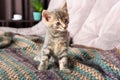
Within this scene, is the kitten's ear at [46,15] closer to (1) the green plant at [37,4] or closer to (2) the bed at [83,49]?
(2) the bed at [83,49]

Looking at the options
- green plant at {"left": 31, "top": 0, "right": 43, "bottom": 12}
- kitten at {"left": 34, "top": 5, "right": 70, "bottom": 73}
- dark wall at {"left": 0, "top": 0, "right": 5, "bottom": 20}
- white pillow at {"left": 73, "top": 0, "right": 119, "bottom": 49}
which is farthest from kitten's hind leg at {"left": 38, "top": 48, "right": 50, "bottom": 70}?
dark wall at {"left": 0, "top": 0, "right": 5, "bottom": 20}

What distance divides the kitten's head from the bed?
0.17 metres

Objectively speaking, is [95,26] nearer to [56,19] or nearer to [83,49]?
[83,49]

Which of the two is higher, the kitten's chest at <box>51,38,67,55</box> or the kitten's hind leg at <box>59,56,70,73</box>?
the kitten's chest at <box>51,38,67,55</box>

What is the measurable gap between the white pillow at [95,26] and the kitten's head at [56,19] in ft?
2.10

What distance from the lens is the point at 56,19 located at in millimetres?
833

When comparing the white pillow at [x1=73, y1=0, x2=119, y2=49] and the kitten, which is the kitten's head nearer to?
the kitten

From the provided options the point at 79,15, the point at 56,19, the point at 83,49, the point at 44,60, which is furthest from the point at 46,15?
the point at 79,15

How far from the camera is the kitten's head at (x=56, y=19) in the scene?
834 millimetres

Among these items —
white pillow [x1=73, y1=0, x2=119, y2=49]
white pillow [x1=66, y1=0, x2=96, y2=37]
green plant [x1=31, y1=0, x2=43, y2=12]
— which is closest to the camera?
white pillow [x1=73, y1=0, x2=119, y2=49]

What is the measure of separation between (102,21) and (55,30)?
0.78 m

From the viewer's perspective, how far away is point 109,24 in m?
1.44

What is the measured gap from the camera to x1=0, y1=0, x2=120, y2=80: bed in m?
0.88

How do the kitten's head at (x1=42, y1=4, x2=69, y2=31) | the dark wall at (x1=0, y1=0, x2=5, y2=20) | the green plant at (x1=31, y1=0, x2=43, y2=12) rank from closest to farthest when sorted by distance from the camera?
the kitten's head at (x1=42, y1=4, x2=69, y2=31), the green plant at (x1=31, y1=0, x2=43, y2=12), the dark wall at (x1=0, y1=0, x2=5, y2=20)
